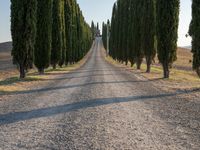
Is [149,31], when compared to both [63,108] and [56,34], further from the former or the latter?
[63,108]

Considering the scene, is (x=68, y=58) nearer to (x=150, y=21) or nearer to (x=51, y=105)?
(x=150, y=21)

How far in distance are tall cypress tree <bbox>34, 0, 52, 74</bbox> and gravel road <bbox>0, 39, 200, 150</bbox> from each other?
16.4 metres

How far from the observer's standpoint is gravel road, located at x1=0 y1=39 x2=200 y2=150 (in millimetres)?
6707

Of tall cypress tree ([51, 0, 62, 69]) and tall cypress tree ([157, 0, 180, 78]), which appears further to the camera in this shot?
tall cypress tree ([51, 0, 62, 69])

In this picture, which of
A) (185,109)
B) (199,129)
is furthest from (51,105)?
(199,129)

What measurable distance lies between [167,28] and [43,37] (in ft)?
35.3

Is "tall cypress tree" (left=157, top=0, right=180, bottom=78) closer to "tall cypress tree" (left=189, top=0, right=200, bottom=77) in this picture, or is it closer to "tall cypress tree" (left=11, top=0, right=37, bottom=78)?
"tall cypress tree" (left=189, top=0, right=200, bottom=77)

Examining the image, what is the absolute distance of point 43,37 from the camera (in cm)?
3003

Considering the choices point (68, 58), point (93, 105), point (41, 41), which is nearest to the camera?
point (93, 105)

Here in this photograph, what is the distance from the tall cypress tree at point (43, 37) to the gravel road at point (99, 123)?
16.4 m

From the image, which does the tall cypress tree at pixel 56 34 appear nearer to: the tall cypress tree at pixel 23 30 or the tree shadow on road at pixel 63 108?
the tall cypress tree at pixel 23 30

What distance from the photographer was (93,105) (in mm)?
11656

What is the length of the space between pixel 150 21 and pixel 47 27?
34.0ft

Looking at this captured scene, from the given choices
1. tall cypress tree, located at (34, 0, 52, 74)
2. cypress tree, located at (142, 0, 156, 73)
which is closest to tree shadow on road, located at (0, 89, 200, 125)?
tall cypress tree, located at (34, 0, 52, 74)
